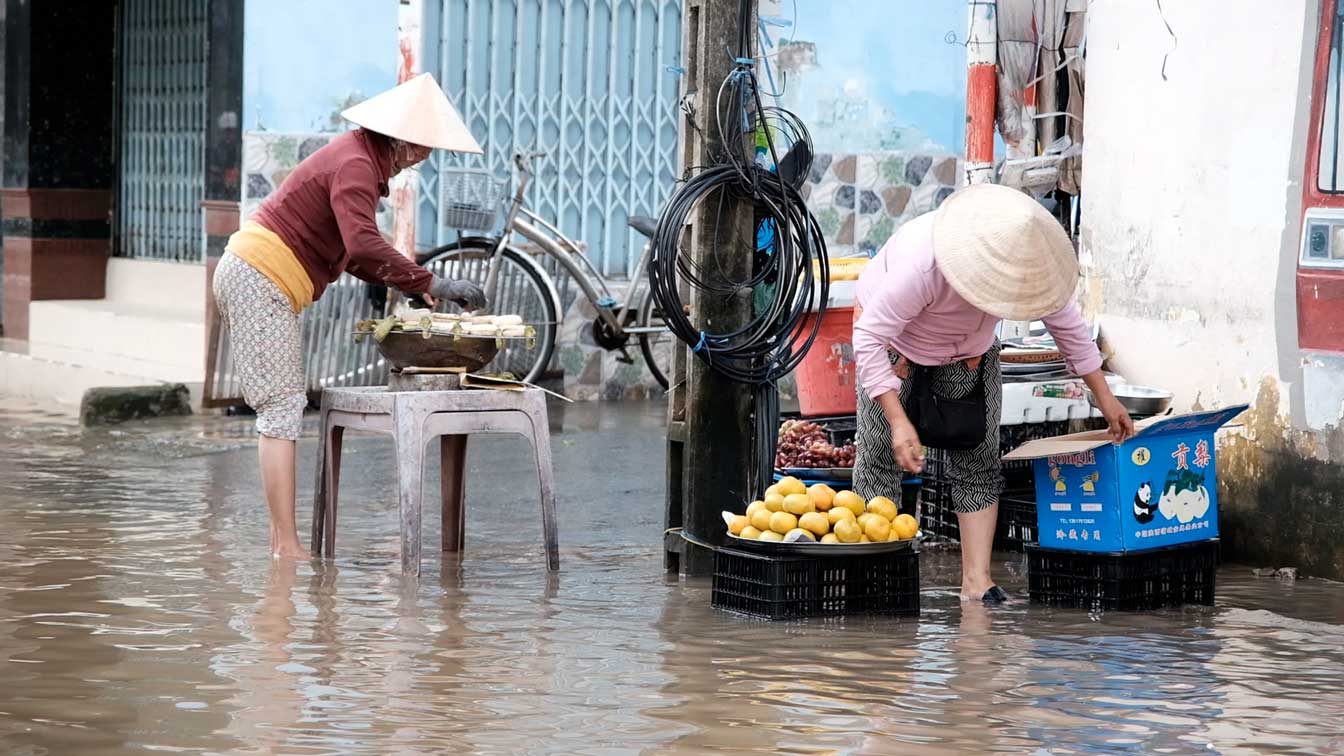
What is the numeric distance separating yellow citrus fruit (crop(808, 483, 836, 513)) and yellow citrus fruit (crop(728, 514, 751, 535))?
25 cm

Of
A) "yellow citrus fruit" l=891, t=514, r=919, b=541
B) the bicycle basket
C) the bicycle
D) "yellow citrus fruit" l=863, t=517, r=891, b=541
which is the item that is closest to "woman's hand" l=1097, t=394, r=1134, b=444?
"yellow citrus fruit" l=891, t=514, r=919, b=541

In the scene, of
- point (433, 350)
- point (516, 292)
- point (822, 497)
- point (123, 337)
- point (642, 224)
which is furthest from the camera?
point (123, 337)

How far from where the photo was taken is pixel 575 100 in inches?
506

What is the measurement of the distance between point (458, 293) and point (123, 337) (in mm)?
7233

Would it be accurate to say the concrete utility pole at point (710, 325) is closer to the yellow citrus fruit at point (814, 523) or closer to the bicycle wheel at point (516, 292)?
the yellow citrus fruit at point (814, 523)

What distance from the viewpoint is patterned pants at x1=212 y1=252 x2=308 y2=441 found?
22.9 ft

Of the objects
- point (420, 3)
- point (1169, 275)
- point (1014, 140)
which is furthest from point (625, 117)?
point (1169, 275)

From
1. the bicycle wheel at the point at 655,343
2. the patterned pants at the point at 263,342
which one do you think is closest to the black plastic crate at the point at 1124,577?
the patterned pants at the point at 263,342

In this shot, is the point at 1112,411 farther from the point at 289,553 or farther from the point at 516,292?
the point at 516,292

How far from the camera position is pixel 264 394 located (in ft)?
23.2

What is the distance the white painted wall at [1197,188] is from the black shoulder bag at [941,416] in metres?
1.60

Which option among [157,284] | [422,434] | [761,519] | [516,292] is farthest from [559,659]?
[157,284]

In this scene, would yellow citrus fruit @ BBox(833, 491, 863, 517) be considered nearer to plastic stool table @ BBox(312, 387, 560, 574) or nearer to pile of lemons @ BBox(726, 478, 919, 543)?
pile of lemons @ BBox(726, 478, 919, 543)

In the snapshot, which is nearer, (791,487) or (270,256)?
(791,487)
